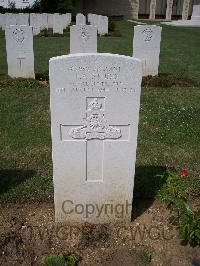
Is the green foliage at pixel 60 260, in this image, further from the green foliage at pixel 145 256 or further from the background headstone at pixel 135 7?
the background headstone at pixel 135 7

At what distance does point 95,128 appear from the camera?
3.43 meters

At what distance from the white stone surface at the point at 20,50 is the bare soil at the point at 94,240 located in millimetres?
6571

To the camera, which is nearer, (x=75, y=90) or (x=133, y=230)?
(x=75, y=90)

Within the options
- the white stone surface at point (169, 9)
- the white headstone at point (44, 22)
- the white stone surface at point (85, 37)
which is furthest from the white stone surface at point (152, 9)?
the white stone surface at point (85, 37)

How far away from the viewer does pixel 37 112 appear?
7.51 m

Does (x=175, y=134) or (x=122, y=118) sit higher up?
(x=122, y=118)

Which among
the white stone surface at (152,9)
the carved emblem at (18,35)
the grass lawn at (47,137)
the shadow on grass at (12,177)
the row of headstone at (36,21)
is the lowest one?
the shadow on grass at (12,177)

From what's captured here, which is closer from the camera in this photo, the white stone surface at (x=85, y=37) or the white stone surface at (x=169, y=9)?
the white stone surface at (x=85, y=37)

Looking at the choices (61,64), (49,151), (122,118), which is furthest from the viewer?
(49,151)

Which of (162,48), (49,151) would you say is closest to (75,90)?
(49,151)

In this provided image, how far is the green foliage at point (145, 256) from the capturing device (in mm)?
3473

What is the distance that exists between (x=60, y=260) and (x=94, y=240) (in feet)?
1.63

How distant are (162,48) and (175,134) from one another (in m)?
12.1

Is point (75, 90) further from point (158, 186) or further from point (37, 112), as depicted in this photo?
point (37, 112)
